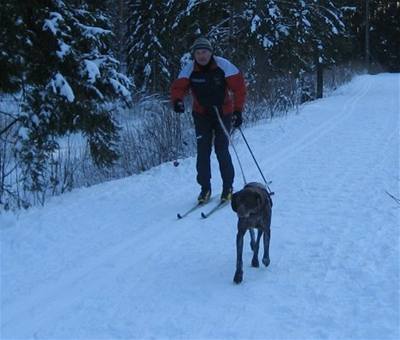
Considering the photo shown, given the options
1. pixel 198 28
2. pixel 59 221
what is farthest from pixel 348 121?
pixel 59 221

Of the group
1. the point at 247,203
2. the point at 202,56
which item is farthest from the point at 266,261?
the point at 202,56

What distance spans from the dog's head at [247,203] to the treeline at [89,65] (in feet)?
12.5

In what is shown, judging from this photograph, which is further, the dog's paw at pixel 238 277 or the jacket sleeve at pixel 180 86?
the jacket sleeve at pixel 180 86

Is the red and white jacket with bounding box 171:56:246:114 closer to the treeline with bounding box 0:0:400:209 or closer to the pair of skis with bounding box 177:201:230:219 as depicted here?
the pair of skis with bounding box 177:201:230:219

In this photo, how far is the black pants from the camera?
733 cm

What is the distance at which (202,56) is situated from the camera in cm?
686

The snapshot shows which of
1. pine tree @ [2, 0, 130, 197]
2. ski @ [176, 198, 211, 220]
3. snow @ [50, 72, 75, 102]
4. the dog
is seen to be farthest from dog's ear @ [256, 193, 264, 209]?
snow @ [50, 72, 75, 102]

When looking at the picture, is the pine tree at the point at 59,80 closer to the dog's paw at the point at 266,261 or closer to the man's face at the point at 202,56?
the man's face at the point at 202,56

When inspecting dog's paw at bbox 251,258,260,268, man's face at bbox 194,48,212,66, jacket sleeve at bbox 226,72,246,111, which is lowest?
dog's paw at bbox 251,258,260,268

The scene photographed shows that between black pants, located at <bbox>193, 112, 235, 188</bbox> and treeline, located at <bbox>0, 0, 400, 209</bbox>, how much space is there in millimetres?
2350

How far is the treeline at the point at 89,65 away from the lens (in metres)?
8.30

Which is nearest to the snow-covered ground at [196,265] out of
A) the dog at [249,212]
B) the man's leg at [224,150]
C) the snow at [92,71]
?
the dog at [249,212]

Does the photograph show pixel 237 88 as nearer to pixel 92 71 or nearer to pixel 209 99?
pixel 209 99

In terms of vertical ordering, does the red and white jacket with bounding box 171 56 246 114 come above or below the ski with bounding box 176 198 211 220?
above
